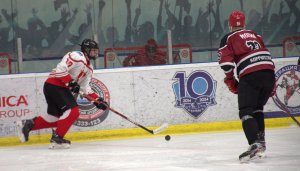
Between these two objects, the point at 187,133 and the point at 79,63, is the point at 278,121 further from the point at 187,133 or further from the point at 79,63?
the point at 79,63

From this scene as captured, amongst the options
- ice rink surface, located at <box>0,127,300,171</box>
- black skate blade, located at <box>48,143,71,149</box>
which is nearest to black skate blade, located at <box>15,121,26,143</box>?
ice rink surface, located at <box>0,127,300,171</box>

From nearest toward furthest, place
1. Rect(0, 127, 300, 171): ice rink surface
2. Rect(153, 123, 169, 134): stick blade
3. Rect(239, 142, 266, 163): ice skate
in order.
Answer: Rect(239, 142, 266, 163): ice skate → Rect(0, 127, 300, 171): ice rink surface → Rect(153, 123, 169, 134): stick blade

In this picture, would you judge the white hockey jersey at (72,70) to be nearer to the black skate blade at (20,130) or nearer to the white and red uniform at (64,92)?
the white and red uniform at (64,92)

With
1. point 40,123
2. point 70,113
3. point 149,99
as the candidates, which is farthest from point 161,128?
point 40,123

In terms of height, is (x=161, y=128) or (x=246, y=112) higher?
(x=246, y=112)

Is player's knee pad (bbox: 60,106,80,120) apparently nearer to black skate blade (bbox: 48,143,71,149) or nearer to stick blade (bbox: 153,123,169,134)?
black skate blade (bbox: 48,143,71,149)

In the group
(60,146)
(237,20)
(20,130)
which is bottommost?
(60,146)

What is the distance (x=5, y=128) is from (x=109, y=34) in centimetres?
368

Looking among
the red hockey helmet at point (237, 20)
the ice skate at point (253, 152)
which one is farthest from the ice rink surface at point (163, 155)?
the red hockey helmet at point (237, 20)

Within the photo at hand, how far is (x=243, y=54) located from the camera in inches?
148

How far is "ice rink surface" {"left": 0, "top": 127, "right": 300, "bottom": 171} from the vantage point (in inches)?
145

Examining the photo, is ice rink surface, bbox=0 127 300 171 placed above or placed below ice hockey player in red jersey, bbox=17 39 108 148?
below

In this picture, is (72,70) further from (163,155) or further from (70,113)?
(163,155)

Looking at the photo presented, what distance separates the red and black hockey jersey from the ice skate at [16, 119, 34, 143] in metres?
2.25
